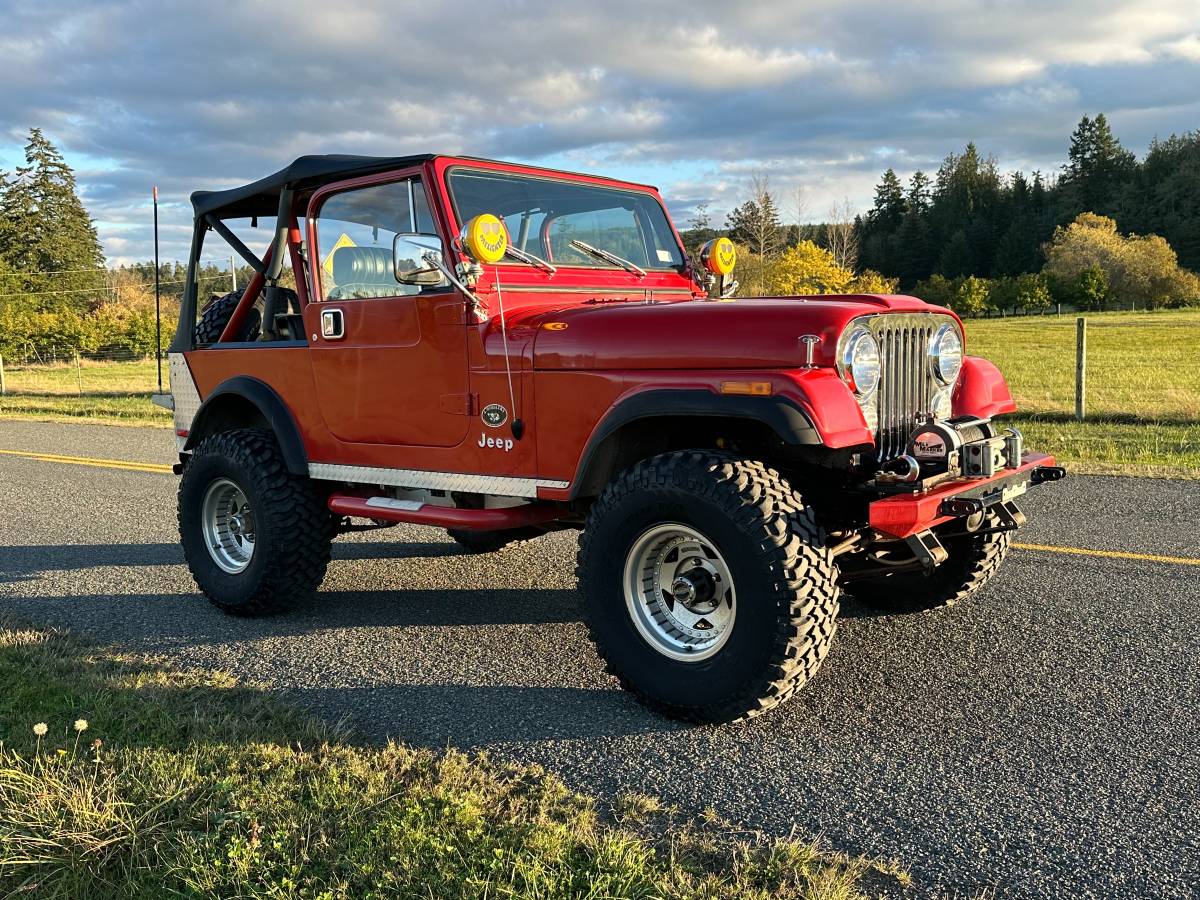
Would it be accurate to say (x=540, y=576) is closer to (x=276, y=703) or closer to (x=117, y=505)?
(x=276, y=703)

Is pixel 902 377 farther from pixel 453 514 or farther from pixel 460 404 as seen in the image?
pixel 453 514

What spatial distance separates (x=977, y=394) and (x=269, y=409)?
3.63m

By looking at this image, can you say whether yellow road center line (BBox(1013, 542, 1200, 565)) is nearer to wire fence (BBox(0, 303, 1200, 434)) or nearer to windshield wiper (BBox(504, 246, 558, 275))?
windshield wiper (BBox(504, 246, 558, 275))

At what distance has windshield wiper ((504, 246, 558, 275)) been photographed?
15.2 ft

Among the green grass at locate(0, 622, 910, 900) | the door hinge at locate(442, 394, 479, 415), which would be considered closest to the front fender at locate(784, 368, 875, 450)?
the green grass at locate(0, 622, 910, 900)

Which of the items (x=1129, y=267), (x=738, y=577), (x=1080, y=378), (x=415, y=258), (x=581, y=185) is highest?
(x=1129, y=267)

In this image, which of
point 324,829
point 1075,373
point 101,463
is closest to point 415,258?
point 324,829

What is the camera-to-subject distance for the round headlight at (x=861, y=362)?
3600 mm

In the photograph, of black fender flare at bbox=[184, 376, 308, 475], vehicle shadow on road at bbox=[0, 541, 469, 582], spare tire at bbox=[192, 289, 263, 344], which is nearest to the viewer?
black fender flare at bbox=[184, 376, 308, 475]

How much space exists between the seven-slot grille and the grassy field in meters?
5.35

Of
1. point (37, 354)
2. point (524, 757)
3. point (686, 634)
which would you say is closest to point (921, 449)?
point (686, 634)

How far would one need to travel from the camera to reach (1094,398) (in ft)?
46.6

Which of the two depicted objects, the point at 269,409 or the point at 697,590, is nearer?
the point at 697,590

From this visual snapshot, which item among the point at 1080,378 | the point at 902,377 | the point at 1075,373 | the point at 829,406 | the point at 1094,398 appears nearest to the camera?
the point at 829,406
